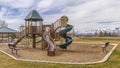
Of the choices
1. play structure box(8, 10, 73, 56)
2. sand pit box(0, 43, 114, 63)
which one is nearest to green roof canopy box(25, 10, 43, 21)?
play structure box(8, 10, 73, 56)

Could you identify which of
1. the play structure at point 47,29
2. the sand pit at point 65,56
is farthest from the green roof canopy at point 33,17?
the sand pit at point 65,56

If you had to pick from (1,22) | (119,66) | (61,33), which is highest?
(1,22)

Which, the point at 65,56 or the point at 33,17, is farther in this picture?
the point at 33,17

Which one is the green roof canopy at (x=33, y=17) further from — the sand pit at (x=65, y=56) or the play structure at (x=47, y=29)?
the sand pit at (x=65, y=56)

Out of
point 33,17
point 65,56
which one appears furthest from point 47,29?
point 65,56

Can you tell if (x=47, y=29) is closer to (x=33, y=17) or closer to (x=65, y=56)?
(x=33, y=17)

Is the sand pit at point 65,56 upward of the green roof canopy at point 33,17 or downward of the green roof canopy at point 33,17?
downward

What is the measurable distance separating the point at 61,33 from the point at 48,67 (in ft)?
33.1

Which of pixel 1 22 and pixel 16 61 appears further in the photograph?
pixel 1 22

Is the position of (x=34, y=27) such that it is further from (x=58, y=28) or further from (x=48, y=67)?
(x=48, y=67)

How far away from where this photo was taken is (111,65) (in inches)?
493

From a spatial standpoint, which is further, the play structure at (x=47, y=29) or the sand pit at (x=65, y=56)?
the play structure at (x=47, y=29)

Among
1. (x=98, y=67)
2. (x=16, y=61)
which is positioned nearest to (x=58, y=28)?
(x=16, y=61)

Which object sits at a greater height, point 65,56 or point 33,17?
point 33,17
